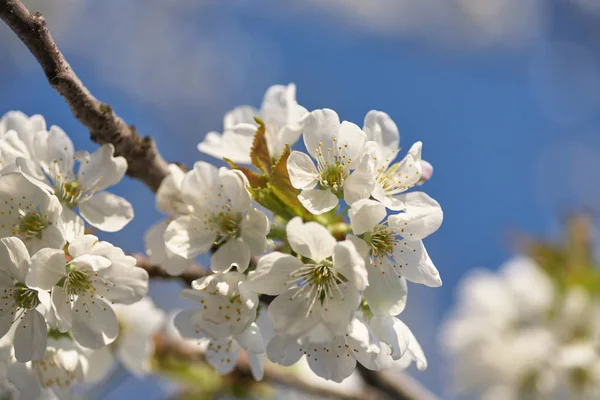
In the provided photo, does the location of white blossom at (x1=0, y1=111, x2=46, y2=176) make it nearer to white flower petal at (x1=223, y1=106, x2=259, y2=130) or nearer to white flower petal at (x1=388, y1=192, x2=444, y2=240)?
white flower petal at (x1=223, y1=106, x2=259, y2=130)

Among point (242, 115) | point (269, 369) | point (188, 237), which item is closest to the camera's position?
point (188, 237)

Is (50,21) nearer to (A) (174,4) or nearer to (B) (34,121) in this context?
(A) (174,4)

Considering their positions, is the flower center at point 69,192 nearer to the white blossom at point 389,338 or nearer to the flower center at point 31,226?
the flower center at point 31,226

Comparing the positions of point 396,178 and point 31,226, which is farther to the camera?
point 396,178

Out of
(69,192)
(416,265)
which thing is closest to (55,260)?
(69,192)

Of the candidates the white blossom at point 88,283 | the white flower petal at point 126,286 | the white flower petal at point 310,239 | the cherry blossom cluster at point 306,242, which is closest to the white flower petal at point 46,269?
the white blossom at point 88,283

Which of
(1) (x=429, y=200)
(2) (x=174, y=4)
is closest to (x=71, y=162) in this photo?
(1) (x=429, y=200)

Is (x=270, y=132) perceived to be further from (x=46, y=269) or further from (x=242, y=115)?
(x=46, y=269)
